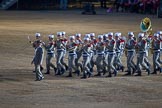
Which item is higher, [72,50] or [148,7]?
[148,7]

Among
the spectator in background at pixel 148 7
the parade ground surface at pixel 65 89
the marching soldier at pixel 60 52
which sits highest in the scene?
the spectator in background at pixel 148 7

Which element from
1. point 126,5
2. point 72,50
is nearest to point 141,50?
point 72,50

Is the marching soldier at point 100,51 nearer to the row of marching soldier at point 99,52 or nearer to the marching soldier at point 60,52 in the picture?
the row of marching soldier at point 99,52

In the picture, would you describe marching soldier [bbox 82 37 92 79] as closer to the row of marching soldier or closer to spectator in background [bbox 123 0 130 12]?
the row of marching soldier

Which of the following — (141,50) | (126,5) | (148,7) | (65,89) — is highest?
(126,5)

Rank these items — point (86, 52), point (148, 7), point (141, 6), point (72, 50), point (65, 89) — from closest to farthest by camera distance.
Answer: point (65, 89) → point (86, 52) → point (72, 50) → point (148, 7) → point (141, 6)

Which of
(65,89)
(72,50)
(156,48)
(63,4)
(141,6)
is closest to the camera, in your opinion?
(65,89)

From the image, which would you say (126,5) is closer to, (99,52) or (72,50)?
(99,52)

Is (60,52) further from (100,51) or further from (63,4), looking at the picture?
(63,4)

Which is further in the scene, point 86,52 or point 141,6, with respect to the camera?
point 141,6

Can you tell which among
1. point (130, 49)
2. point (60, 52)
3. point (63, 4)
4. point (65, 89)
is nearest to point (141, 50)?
point (130, 49)

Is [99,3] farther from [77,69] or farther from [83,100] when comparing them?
[83,100]

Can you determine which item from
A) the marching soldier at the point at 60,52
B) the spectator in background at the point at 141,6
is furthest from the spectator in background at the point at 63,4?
the marching soldier at the point at 60,52

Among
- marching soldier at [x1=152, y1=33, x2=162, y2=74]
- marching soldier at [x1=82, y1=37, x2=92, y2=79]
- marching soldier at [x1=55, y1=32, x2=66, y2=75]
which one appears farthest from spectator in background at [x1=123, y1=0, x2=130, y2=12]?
Result: marching soldier at [x1=82, y1=37, x2=92, y2=79]
